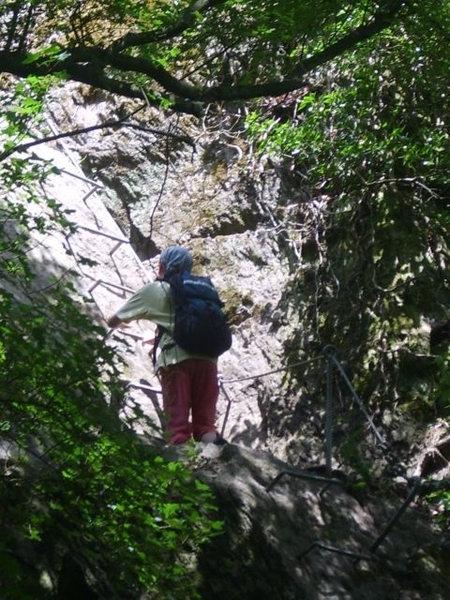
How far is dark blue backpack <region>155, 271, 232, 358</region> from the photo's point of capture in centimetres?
558

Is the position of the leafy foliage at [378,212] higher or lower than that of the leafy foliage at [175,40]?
higher

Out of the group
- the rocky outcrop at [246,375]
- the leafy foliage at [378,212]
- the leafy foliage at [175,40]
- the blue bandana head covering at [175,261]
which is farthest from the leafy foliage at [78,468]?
the leafy foliage at [378,212]

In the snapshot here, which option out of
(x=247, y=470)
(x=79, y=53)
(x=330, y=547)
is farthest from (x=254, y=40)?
(x=330, y=547)

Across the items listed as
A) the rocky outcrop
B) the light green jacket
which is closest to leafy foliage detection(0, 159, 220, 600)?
the rocky outcrop

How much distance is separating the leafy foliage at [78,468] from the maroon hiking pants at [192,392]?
2192mm

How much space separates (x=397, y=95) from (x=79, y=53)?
14.8ft

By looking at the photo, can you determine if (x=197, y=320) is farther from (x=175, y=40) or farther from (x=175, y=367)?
(x=175, y=40)

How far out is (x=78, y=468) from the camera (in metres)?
3.07

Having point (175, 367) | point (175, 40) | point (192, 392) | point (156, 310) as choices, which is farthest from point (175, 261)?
point (175, 40)

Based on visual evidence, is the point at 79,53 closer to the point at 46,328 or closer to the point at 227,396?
the point at 46,328

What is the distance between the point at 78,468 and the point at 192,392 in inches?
107

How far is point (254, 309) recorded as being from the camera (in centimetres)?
764

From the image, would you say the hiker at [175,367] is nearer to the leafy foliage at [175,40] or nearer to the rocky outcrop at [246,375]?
the rocky outcrop at [246,375]

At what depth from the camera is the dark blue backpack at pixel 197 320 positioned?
558cm
